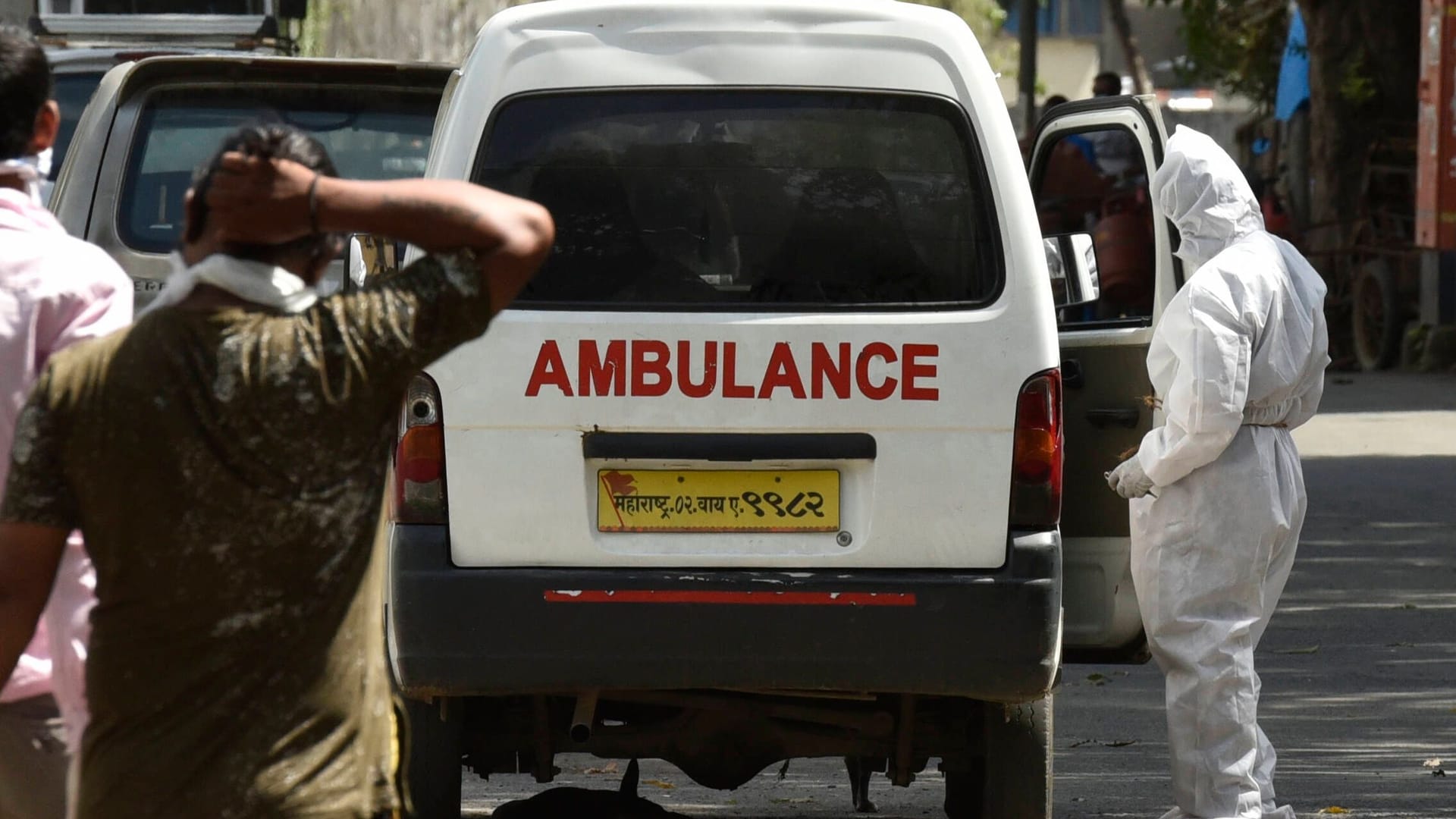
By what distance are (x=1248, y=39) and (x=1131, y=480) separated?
2298 cm

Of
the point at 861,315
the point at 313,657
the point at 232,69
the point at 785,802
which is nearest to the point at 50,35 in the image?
the point at 232,69

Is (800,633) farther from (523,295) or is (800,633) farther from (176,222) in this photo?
(176,222)

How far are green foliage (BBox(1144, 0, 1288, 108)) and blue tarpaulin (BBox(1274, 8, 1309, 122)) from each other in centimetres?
153

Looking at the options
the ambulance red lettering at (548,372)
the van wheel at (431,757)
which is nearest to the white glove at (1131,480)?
the ambulance red lettering at (548,372)

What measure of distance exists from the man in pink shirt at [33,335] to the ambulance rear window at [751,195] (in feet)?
5.82

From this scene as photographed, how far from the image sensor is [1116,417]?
5.87 metres

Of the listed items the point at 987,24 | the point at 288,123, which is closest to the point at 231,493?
the point at 288,123

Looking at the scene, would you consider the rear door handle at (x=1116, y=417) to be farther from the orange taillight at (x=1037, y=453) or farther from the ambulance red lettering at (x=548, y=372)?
the ambulance red lettering at (x=548, y=372)

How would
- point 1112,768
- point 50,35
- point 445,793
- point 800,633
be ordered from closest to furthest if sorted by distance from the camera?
point 800,633
point 445,793
point 1112,768
point 50,35

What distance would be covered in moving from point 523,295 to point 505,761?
1.28 meters

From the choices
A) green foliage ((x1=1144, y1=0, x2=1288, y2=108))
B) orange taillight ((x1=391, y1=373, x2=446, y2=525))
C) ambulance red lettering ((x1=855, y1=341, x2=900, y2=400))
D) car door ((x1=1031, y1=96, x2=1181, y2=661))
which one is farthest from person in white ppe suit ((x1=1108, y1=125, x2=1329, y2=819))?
green foliage ((x1=1144, y1=0, x2=1288, y2=108))

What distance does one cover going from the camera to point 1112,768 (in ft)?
21.9

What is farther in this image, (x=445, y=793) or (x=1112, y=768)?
(x=1112, y=768)

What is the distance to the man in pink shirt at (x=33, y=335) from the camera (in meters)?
3.22
